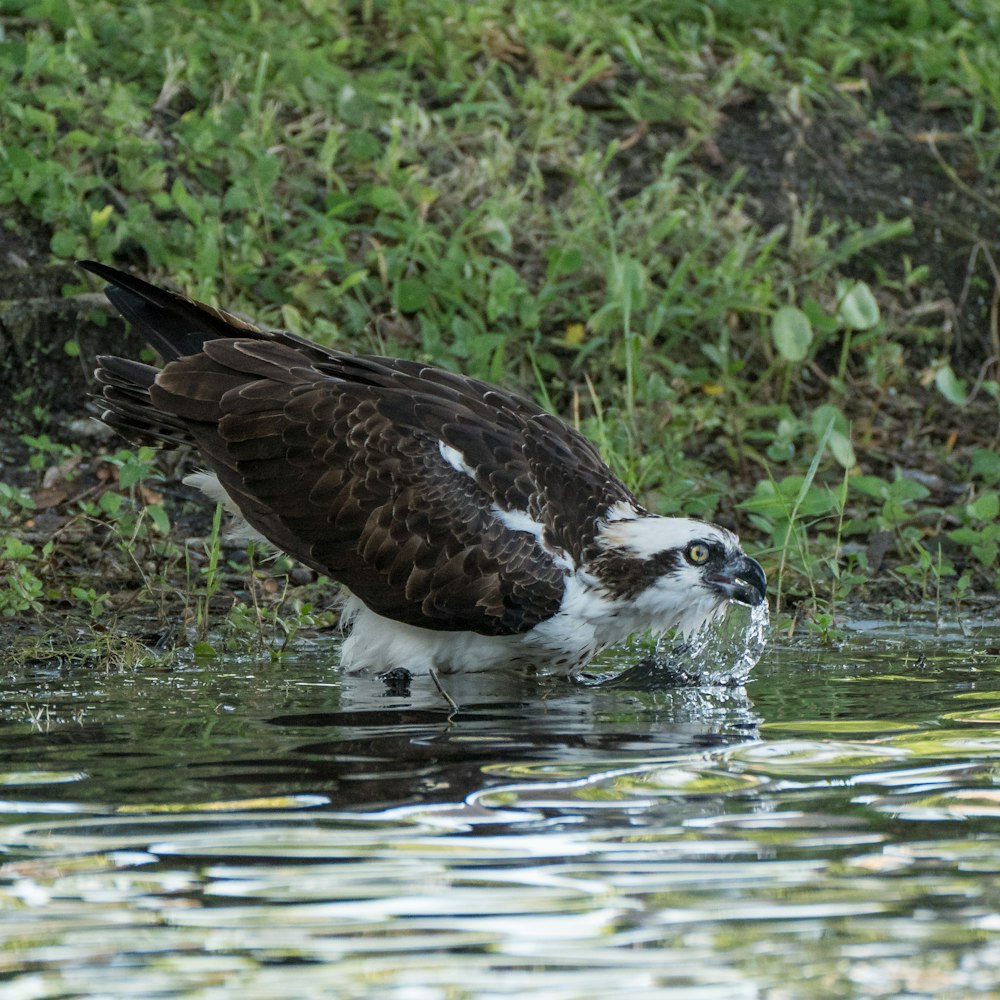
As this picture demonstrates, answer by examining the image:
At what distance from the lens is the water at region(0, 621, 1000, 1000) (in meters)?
2.80

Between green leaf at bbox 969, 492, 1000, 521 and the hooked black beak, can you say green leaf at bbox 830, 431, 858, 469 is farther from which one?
the hooked black beak

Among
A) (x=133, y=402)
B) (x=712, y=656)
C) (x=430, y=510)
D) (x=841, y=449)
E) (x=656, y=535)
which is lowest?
(x=712, y=656)

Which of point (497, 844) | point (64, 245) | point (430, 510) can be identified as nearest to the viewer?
point (497, 844)

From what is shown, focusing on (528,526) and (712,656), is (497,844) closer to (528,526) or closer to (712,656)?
(528,526)

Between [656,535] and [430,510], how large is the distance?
29.3 inches

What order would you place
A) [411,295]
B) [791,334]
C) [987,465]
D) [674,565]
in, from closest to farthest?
[674,565], [987,465], [411,295], [791,334]

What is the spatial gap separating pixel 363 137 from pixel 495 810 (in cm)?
533

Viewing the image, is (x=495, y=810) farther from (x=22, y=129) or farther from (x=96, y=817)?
(x=22, y=129)

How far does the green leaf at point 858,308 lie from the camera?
8.21 metres

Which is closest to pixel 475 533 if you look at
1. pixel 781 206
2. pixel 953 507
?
pixel 953 507

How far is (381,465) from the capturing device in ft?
18.4

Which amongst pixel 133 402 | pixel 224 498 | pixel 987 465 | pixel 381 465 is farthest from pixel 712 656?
pixel 987 465

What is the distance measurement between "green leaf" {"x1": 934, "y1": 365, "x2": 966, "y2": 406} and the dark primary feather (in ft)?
8.98

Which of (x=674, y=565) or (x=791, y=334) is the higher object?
(x=791, y=334)
